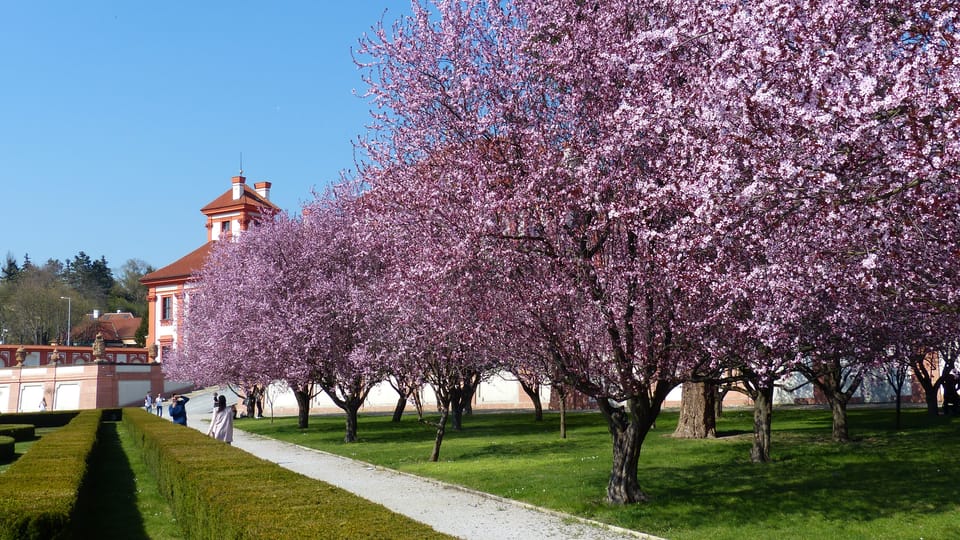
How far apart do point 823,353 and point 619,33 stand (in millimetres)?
5922

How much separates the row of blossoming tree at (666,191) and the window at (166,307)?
6592cm

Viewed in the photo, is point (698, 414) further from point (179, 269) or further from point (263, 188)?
point (263, 188)

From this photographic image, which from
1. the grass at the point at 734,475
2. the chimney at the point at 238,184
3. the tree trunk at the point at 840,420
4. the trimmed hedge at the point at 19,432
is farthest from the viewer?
the chimney at the point at 238,184

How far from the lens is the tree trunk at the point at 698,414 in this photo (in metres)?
24.7

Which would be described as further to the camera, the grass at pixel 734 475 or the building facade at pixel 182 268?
the building facade at pixel 182 268

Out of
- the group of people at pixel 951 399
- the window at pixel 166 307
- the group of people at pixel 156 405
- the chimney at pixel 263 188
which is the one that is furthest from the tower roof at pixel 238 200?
the group of people at pixel 951 399

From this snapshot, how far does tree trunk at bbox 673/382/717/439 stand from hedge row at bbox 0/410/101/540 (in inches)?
631

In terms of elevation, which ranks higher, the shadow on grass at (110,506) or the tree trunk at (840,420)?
the tree trunk at (840,420)

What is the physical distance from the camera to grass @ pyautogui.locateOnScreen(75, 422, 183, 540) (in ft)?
39.3

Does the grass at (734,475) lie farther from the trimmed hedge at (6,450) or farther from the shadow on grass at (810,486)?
the trimmed hedge at (6,450)

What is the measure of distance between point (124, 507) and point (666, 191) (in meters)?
10.8

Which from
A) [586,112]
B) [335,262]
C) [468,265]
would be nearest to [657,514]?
[468,265]

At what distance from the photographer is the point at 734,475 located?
16.7 metres

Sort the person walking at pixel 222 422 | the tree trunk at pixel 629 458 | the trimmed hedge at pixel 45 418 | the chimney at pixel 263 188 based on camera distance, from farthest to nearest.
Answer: the chimney at pixel 263 188
the trimmed hedge at pixel 45 418
the person walking at pixel 222 422
the tree trunk at pixel 629 458
